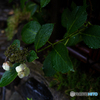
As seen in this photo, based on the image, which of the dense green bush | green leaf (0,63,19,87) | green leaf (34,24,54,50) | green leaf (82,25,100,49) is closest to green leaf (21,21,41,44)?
the dense green bush

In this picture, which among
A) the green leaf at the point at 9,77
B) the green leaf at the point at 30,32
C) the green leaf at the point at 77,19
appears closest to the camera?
the green leaf at the point at 9,77

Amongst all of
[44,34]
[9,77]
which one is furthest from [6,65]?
[44,34]

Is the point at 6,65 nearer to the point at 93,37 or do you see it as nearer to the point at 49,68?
the point at 49,68

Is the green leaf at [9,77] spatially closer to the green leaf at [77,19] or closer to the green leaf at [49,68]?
the green leaf at [49,68]

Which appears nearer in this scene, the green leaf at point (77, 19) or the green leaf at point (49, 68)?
the green leaf at point (77, 19)

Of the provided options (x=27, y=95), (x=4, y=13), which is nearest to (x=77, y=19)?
(x=27, y=95)

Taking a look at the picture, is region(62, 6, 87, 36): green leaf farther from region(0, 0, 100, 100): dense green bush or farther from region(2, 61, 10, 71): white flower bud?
region(2, 61, 10, 71): white flower bud

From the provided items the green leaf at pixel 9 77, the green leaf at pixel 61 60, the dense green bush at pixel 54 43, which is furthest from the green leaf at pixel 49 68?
the green leaf at pixel 9 77
